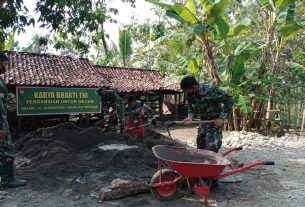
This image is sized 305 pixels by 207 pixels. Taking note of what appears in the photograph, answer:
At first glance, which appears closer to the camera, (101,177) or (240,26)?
(101,177)

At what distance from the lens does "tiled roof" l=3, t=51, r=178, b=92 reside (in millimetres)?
13047

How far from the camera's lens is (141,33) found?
2486 cm

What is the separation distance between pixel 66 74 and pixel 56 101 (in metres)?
1.74

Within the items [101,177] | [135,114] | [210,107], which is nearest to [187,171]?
[210,107]

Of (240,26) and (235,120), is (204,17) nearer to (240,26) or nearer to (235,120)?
(240,26)

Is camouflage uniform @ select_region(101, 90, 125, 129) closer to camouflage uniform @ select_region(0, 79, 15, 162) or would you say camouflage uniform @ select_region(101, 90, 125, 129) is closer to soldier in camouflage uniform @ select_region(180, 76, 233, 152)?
soldier in camouflage uniform @ select_region(180, 76, 233, 152)

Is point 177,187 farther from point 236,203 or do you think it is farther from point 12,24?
point 12,24

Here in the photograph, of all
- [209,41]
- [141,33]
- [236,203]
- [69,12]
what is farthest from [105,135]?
[141,33]

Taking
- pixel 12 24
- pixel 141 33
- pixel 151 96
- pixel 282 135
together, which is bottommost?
pixel 282 135

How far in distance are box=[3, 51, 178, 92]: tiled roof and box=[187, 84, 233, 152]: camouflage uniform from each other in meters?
9.18

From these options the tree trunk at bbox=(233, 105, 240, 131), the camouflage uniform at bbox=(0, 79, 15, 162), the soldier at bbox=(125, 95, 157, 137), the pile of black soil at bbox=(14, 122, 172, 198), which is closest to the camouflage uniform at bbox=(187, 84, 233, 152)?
the pile of black soil at bbox=(14, 122, 172, 198)

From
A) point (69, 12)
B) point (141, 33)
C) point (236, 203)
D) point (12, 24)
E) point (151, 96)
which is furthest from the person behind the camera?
point (141, 33)

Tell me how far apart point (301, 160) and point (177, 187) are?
167 inches

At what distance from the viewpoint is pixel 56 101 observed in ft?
43.7
